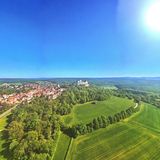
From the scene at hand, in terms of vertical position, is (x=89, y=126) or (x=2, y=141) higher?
(x=89, y=126)

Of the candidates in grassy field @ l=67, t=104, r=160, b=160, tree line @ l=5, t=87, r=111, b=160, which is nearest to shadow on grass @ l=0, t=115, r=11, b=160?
tree line @ l=5, t=87, r=111, b=160

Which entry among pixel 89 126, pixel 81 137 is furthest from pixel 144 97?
pixel 81 137

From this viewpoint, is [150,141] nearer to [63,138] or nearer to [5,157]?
[63,138]

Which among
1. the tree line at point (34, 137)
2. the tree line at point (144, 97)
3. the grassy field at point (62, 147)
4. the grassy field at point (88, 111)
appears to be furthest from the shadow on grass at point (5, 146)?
the tree line at point (144, 97)

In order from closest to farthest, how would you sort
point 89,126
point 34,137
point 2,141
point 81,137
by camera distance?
1. point 34,137
2. point 2,141
3. point 81,137
4. point 89,126

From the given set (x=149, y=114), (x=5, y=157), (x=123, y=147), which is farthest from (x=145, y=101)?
(x=5, y=157)

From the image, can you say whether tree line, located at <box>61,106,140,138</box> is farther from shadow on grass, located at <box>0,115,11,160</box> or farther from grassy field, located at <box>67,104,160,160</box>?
shadow on grass, located at <box>0,115,11,160</box>

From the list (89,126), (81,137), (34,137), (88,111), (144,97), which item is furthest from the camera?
(144,97)

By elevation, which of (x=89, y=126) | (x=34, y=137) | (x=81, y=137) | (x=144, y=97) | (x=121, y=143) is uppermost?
(x=34, y=137)

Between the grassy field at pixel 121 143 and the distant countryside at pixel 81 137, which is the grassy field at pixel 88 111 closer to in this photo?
the distant countryside at pixel 81 137

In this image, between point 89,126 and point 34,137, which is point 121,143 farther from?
point 34,137
